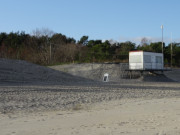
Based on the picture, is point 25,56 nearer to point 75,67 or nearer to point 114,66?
point 75,67

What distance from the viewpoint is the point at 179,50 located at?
242ft

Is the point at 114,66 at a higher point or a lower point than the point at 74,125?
higher

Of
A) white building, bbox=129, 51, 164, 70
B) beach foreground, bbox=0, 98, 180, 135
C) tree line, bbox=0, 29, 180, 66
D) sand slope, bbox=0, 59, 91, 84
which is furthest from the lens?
tree line, bbox=0, 29, 180, 66

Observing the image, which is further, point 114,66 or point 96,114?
point 114,66

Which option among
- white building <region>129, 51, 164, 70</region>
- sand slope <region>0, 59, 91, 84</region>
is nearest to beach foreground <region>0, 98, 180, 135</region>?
sand slope <region>0, 59, 91, 84</region>

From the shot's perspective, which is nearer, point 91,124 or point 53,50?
point 91,124

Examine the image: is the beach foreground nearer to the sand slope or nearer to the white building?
Result: the sand slope

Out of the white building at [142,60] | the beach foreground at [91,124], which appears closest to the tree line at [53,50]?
the white building at [142,60]

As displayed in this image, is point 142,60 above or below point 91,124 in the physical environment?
above

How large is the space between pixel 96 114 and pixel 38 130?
375cm

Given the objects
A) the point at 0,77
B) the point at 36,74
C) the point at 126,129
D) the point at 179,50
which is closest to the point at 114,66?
the point at 36,74

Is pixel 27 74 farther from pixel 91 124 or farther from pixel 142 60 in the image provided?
pixel 91 124

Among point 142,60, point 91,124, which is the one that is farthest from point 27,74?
point 91,124

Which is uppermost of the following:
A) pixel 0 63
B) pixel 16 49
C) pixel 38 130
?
pixel 16 49
